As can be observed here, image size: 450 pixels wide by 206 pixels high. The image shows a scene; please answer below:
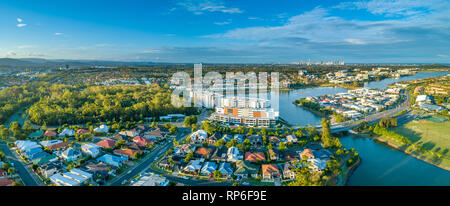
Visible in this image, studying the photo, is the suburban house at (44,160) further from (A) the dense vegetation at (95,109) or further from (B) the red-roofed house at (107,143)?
(A) the dense vegetation at (95,109)

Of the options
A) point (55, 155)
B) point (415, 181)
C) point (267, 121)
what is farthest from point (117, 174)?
point (415, 181)

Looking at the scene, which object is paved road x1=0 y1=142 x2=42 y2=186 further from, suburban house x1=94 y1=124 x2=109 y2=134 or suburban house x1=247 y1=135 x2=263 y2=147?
suburban house x1=247 y1=135 x2=263 y2=147

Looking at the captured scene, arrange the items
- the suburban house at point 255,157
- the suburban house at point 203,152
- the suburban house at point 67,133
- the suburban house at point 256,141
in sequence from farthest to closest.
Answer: the suburban house at point 67,133
the suburban house at point 256,141
the suburban house at point 203,152
the suburban house at point 255,157

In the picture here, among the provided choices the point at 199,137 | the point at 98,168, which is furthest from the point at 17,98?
the point at 199,137

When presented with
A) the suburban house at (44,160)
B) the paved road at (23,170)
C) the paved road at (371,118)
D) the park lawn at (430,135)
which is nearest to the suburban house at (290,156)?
the paved road at (371,118)

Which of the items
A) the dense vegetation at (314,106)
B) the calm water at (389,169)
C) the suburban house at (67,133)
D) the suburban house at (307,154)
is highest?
the dense vegetation at (314,106)

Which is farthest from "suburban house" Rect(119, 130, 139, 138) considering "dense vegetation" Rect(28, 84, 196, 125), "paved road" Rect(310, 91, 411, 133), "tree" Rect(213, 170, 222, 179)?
"paved road" Rect(310, 91, 411, 133)

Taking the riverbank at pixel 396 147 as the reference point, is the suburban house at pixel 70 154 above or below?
above
